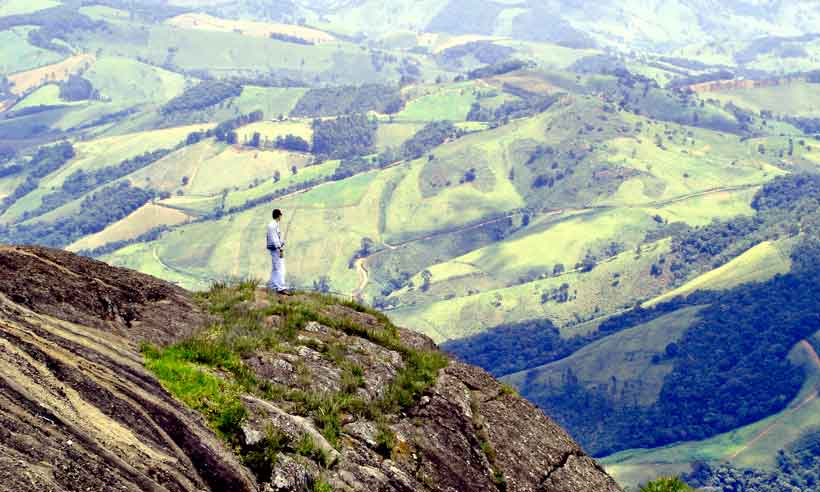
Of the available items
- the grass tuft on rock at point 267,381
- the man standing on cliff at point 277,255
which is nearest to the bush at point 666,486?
the grass tuft on rock at point 267,381

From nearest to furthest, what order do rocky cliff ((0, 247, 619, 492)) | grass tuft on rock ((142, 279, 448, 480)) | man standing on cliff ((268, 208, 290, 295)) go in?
rocky cliff ((0, 247, 619, 492)) < grass tuft on rock ((142, 279, 448, 480)) < man standing on cliff ((268, 208, 290, 295))

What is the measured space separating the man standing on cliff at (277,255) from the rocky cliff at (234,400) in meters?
1.23

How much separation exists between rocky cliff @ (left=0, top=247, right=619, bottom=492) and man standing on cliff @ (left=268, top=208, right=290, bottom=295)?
4.02 ft

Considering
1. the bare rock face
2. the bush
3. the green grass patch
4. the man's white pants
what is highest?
the bare rock face

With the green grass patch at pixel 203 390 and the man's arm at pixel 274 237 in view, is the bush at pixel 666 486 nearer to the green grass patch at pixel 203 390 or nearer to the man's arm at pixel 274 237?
the green grass patch at pixel 203 390

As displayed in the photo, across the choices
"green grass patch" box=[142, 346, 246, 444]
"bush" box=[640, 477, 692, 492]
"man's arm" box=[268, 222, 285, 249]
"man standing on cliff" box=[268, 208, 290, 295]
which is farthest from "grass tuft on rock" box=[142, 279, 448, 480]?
"bush" box=[640, 477, 692, 492]

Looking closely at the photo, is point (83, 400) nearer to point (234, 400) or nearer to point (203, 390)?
point (203, 390)

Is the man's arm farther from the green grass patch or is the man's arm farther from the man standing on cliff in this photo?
the green grass patch

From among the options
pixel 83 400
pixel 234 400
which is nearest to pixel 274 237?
pixel 234 400

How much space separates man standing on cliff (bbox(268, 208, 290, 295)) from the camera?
39.0 metres

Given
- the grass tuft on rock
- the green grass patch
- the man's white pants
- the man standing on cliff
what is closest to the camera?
the green grass patch

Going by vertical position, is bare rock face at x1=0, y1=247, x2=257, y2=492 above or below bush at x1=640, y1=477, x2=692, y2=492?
above

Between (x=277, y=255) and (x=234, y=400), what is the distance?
12.9 m

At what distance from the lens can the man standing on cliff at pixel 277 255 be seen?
128 feet
